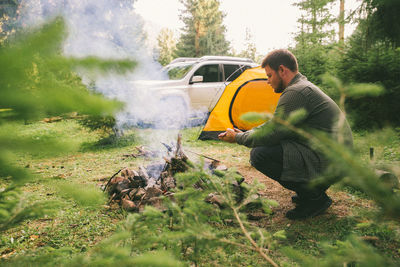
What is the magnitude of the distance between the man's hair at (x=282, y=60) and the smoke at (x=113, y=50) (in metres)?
1.19

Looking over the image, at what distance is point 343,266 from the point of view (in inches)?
28.9

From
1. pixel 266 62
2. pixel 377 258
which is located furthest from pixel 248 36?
pixel 377 258

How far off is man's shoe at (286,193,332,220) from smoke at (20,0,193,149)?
175 centimetres

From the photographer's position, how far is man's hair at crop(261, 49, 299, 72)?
240cm

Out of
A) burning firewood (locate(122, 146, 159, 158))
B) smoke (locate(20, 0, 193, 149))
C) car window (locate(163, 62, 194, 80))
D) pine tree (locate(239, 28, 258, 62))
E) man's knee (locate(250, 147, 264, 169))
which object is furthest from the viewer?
Answer: pine tree (locate(239, 28, 258, 62))

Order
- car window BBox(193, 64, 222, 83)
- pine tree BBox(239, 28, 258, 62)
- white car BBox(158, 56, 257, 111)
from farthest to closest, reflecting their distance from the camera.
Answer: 1. pine tree BBox(239, 28, 258, 62)
2. car window BBox(193, 64, 222, 83)
3. white car BBox(158, 56, 257, 111)

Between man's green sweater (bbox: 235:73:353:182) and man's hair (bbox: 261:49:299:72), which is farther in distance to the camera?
man's hair (bbox: 261:49:299:72)

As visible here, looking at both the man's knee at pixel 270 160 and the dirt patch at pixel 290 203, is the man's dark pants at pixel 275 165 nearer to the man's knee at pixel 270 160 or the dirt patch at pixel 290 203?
the man's knee at pixel 270 160

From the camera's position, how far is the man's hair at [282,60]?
2.40m

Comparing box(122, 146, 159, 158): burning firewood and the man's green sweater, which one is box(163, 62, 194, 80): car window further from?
the man's green sweater

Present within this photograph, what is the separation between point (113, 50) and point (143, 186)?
2.49 m

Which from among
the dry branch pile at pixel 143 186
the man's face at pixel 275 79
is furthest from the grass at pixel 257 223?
the man's face at pixel 275 79

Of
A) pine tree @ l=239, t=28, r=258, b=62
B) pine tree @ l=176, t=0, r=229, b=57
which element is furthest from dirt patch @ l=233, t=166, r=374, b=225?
pine tree @ l=239, t=28, r=258, b=62

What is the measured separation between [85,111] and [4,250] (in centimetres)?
211
